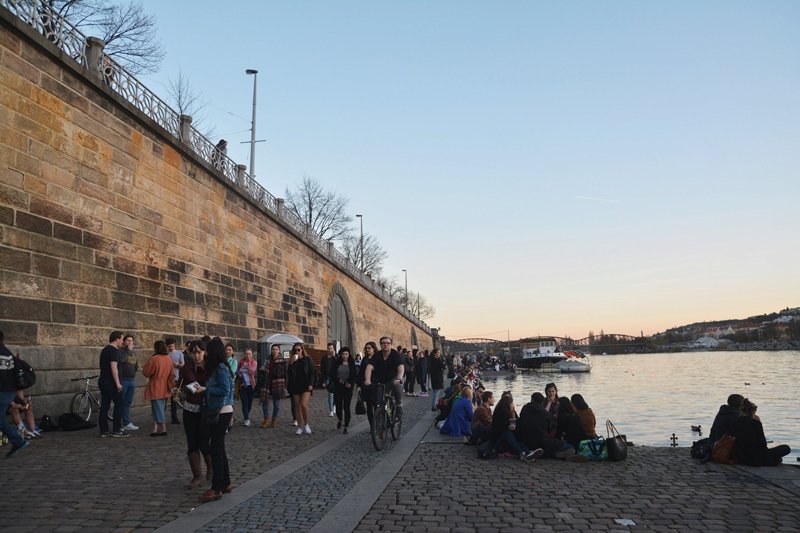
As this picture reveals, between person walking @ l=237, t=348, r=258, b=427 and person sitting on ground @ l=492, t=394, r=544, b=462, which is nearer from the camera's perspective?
person sitting on ground @ l=492, t=394, r=544, b=462

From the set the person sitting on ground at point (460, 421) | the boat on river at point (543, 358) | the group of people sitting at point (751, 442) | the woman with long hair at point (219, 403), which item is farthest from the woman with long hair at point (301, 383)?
the boat on river at point (543, 358)

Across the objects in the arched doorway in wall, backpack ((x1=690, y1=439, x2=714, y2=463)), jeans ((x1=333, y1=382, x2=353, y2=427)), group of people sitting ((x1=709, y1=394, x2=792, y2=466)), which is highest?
the arched doorway in wall

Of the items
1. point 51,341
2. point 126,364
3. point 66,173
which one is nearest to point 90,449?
point 126,364

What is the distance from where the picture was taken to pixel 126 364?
1038 centimetres

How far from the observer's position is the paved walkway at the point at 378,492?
5.25m

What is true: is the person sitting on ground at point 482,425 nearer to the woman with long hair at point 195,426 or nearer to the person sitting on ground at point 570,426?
the person sitting on ground at point 570,426

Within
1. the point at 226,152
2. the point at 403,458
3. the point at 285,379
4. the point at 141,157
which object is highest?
the point at 226,152

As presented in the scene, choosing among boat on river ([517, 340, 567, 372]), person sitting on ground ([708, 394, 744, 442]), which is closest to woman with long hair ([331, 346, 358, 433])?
person sitting on ground ([708, 394, 744, 442])

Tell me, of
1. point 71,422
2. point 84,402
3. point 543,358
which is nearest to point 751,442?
point 71,422

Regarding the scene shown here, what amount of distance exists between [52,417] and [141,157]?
614 cm

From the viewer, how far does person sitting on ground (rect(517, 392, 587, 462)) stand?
8.59 m

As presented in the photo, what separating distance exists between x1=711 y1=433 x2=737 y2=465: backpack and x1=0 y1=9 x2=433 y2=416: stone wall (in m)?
10.5

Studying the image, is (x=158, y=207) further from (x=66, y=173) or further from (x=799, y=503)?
(x=799, y=503)

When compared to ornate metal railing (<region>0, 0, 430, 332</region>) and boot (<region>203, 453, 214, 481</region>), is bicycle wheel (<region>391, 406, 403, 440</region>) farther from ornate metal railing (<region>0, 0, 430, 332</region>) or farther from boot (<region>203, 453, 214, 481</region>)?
ornate metal railing (<region>0, 0, 430, 332</region>)
